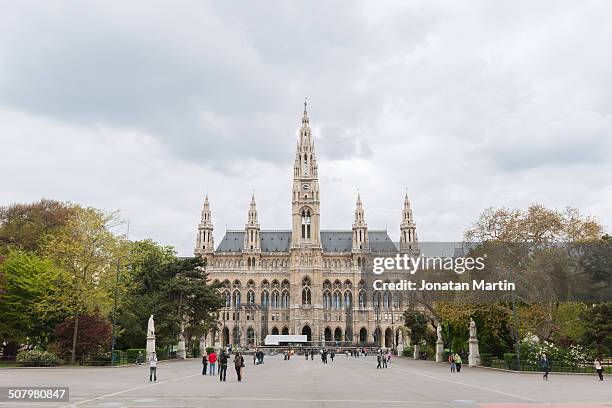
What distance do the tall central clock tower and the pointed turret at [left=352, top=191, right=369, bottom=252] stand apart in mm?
8369

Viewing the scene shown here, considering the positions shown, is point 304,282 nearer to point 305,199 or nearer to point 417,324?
point 305,199

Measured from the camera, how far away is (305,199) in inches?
4990

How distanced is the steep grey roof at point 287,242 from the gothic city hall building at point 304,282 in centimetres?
113

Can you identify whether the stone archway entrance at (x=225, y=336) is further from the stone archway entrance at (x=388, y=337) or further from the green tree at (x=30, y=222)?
the green tree at (x=30, y=222)

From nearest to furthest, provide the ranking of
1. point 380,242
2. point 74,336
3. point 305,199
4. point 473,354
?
1. point 74,336
2. point 473,354
3. point 305,199
4. point 380,242

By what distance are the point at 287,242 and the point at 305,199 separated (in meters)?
12.3

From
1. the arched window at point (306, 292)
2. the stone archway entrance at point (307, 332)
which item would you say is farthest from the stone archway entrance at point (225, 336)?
the arched window at point (306, 292)

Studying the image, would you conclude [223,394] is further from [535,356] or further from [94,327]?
[94,327]

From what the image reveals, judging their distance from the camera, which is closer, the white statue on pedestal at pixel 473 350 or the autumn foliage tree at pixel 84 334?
the autumn foliage tree at pixel 84 334

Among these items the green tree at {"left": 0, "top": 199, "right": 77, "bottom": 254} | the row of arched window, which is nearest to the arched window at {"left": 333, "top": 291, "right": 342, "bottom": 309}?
the row of arched window

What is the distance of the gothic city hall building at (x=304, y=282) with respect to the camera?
121812 millimetres

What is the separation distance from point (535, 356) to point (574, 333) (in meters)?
11.6

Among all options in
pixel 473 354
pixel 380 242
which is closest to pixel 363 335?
pixel 380 242

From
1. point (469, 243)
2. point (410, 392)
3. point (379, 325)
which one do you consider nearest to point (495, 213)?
point (469, 243)
